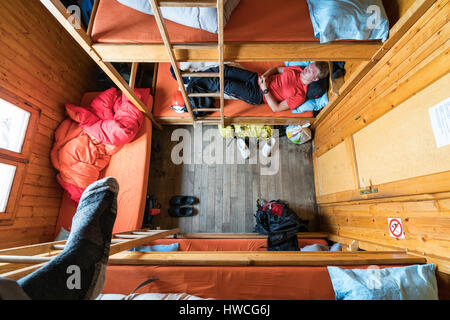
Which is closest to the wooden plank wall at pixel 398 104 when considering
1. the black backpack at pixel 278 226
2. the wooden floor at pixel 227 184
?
the black backpack at pixel 278 226

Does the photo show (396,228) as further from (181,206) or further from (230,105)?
(181,206)

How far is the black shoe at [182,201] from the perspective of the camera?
2.46m

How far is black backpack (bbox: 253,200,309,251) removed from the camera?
188 centimetres

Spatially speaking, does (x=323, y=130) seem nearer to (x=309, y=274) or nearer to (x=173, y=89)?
(x=309, y=274)

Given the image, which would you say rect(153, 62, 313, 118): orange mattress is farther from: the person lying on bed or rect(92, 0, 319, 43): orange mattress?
rect(92, 0, 319, 43): orange mattress

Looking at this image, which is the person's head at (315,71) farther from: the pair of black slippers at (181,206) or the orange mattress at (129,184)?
the pair of black slippers at (181,206)

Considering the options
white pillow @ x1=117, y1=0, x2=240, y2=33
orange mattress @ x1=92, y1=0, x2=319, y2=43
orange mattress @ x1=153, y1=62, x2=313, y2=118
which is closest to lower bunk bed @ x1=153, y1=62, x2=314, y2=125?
orange mattress @ x1=153, y1=62, x2=313, y2=118

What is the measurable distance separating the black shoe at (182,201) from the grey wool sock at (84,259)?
1578 mm

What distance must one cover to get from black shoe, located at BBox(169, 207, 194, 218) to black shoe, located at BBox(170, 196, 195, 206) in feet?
0.21

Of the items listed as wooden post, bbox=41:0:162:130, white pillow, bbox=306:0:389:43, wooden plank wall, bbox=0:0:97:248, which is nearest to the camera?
wooden post, bbox=41:0:162:130

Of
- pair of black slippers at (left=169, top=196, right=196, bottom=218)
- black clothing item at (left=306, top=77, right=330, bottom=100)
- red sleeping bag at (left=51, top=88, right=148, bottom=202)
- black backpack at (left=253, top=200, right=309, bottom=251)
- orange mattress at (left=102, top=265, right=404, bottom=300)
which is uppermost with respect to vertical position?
black clothing item at (left=306, top=77, right=330, bottom=100)

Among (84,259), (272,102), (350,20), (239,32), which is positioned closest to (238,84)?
(272,102)
